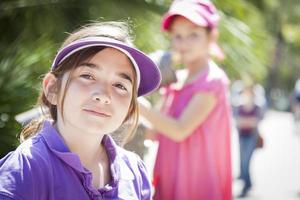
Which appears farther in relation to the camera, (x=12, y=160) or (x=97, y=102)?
(x=97, y=102)

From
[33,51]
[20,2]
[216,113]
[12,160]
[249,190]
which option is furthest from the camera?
[249,190]

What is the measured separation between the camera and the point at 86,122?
136cm

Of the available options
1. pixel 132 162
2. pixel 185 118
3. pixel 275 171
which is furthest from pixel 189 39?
pixel 275 171

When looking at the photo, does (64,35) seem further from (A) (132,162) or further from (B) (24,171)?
(B) (24,171)

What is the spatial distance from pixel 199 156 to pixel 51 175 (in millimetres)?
1098

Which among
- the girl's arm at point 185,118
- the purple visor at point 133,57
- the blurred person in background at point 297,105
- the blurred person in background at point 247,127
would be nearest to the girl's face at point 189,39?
the girl's arm at point 185,118

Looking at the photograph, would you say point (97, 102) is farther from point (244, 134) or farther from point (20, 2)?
point (244, 134)

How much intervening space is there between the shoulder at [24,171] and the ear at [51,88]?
7.2 inches

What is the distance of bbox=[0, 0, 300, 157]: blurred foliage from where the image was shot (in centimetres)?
185

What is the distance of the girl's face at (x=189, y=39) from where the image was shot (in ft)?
7.73

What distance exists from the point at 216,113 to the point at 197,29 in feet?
1.13

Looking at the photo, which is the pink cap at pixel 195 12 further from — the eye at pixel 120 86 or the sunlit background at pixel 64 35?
the eye at pixel 120 86

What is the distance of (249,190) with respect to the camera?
22.8 ft

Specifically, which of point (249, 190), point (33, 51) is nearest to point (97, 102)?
point (33, 51)
